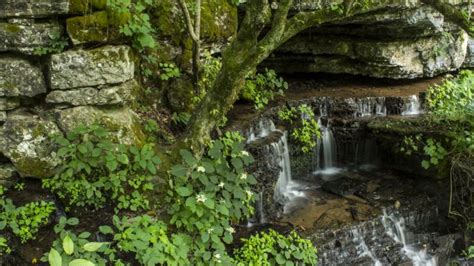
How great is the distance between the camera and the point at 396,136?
25.0 feet

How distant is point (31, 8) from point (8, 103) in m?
1.11

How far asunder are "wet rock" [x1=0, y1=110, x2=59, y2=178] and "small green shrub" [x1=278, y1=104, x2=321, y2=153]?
397 cm

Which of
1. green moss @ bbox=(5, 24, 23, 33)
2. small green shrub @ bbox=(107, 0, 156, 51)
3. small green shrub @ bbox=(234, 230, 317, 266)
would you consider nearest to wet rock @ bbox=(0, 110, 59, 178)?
green moss @ bbox=(5, 24, 23, 33)

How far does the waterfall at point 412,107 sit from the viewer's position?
8871 millimetres

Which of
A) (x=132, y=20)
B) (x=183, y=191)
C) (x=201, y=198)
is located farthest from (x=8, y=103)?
(x=201, y=198)

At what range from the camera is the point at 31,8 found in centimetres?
484

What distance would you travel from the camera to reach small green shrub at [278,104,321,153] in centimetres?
773

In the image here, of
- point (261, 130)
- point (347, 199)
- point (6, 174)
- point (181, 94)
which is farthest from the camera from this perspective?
point (261, 130)

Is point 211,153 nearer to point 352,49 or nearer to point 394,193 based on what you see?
point 394,193

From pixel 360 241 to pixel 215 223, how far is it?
2404 mm

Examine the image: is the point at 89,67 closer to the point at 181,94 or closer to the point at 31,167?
the point at 31,167

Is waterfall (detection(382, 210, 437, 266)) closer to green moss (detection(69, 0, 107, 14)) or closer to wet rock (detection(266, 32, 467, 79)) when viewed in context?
wet rock (detection(266, 32, 467, 79))

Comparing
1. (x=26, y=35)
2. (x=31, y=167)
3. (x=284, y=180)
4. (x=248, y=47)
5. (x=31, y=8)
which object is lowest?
(x=284, y=180)

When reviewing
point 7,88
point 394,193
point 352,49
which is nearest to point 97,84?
point 7,88
